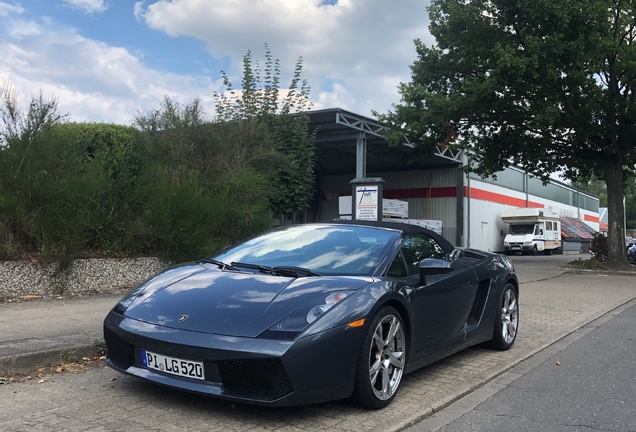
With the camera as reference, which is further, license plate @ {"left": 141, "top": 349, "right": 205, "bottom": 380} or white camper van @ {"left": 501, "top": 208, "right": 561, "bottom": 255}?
white camper van @ {"left": 501, "top": 208, "right": 561, "bottom": 255}

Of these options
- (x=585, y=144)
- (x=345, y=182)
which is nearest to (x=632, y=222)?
(x=345, y=182)

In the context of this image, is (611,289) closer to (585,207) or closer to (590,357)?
(590,357)

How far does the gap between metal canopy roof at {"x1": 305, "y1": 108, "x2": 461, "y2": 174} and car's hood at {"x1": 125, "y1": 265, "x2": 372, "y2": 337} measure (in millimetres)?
15511

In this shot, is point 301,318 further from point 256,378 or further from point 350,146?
point 350,146

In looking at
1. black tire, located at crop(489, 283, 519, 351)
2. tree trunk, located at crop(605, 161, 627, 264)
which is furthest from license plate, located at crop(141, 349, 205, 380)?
tree trunk, located at crop(605, 161, 627, 264)

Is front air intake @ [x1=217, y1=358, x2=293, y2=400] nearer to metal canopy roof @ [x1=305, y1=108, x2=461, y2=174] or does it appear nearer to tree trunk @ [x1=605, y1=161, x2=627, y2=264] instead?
metal canopy roof @ [x1=305, y1=108, x2=461, y2=174]

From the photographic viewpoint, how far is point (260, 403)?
344cm

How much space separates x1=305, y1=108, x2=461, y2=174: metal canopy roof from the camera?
Result: 25.6 m

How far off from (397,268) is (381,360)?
805 mm

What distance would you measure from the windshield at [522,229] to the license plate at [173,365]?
126 ft

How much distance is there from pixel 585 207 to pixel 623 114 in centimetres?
5512

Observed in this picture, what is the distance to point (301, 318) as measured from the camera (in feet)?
11.8

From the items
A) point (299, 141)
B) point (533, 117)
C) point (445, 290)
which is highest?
point (533, 117)

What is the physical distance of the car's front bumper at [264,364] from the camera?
3.42 meters
